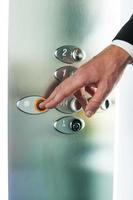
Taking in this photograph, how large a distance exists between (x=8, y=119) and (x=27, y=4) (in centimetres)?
29

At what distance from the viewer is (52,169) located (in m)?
0.78

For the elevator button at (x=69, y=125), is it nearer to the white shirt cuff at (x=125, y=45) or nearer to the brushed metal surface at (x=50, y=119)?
the brushed metal surface at (x=50, y=119)

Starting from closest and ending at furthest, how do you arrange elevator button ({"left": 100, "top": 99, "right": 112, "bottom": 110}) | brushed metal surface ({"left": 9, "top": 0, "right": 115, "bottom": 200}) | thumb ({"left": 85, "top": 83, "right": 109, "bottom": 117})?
thumb ({"left": 85, "top": 83, "right": 109, "bottom": 117}) < brushed metal surface ({"left": 9, "top": 0, "right": 115, "bottom": 200}) < elevator button ({"left": 100, "top": 99, "right": 112, "bottom": 110})

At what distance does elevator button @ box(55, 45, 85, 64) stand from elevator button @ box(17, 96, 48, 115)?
0.12 metres

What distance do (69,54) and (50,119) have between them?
0.18 m

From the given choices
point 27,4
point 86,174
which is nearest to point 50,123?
point 86,174

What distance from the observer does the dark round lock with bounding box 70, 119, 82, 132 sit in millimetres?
800

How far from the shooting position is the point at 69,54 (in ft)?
2.58

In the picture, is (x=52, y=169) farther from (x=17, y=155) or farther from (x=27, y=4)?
(x=27, y=4)

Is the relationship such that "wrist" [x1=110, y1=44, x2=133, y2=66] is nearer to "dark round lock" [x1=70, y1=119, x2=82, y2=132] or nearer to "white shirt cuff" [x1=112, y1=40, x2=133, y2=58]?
"white shirt cuff" [x1=112, y1=40, x2=133, y2=58]

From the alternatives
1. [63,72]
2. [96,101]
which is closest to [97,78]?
[96,101]

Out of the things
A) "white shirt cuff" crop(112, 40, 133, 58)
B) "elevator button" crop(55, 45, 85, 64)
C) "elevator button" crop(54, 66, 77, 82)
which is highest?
"elevator button" crop(55, 45, 85, 64)

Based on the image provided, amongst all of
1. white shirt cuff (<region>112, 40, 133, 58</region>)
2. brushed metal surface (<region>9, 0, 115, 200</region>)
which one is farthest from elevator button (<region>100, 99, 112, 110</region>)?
white shirt cuff (<region>112, 40, 133, 58</region>)

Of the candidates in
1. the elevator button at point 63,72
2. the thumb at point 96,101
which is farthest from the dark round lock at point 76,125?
the thumb at point 96,101
